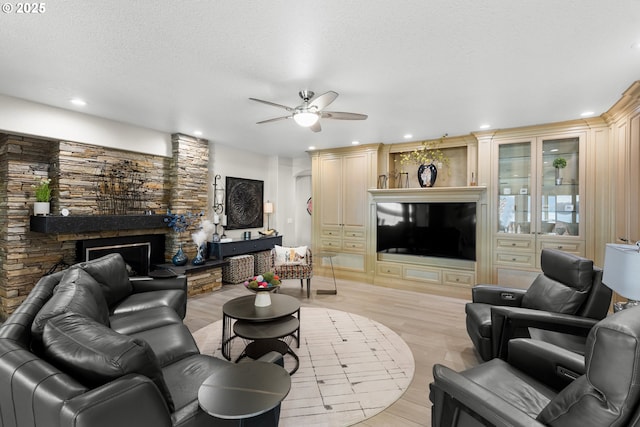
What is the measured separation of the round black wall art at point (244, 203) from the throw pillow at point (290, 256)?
150 centimetres

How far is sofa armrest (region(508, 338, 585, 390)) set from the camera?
59.2 inches

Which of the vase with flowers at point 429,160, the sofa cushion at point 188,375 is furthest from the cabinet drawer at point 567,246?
the sofa cushion at point 188,375

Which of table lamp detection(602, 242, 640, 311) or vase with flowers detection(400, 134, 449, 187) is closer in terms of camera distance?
table lamp detection(602, 242, 640, 311)

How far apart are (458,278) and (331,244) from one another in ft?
7.84

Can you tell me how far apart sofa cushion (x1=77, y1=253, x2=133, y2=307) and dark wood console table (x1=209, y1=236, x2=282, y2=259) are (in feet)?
7.16

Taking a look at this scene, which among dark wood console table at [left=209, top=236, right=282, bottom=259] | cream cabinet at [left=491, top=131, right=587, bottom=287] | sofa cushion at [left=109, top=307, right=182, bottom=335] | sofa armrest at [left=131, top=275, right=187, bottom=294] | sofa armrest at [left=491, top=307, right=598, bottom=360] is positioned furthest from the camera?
dark wood console table at [left=209, top=236, right=282, bottom=259]

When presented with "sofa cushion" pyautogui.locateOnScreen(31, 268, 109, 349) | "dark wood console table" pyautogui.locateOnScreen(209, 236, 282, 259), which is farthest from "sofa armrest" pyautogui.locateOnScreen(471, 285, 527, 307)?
"dark wood console table" pyautogui.locateOnScreen(209, 236, 282, 259)

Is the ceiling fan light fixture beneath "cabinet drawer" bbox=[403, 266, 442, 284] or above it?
above

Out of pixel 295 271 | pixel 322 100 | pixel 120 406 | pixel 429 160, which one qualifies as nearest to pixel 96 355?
pixel 120 406

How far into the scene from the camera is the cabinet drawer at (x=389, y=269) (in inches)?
206

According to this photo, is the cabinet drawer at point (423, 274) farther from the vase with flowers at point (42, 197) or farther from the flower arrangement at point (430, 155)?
the vase with flowers at point (42, 197)

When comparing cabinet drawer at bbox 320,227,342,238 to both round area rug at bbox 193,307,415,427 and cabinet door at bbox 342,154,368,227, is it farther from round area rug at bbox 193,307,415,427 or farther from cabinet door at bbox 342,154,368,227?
round area rug at bbox 193,307,415,427

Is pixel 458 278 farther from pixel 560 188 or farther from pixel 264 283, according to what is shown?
pixel 264 283

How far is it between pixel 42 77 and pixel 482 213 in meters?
5.67
